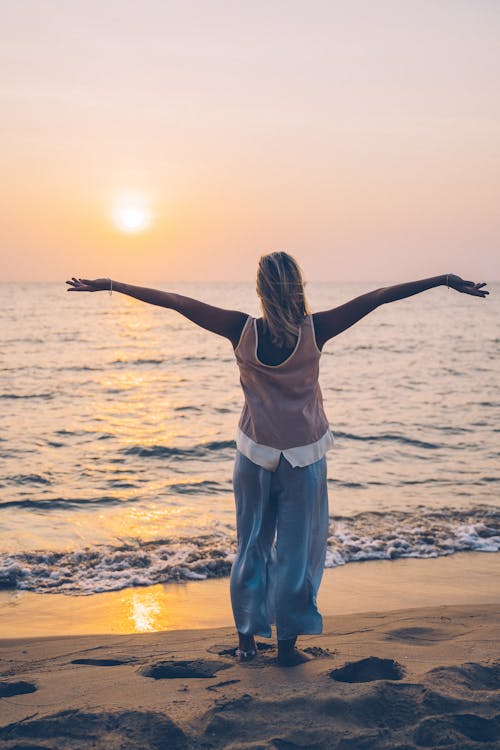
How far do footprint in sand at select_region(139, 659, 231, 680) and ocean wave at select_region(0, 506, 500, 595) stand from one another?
2.60m

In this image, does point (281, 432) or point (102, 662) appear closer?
point (281, 432)

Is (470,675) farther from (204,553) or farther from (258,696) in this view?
(204,553)

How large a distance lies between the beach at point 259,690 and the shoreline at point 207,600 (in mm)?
525

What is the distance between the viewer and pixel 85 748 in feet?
9.61

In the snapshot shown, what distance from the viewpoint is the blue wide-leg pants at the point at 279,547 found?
3.88 metres

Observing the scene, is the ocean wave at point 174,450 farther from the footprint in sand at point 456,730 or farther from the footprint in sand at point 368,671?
the footprint in sand at point 456,730

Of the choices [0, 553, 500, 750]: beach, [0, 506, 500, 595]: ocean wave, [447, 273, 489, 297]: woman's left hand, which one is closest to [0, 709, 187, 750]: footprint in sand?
[0, 553, 500, 750]: beach

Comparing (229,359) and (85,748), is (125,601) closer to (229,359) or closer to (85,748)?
(85,748)

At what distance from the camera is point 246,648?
398 cm

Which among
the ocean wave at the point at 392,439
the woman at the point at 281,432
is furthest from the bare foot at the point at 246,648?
the ocean wave at the point at 392,439

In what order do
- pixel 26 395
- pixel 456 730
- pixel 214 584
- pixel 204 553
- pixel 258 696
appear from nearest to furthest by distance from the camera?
pixel 456 730 < pixel 258 696 < pixel 214 584 < pixel 204 553 < pixel 26 395

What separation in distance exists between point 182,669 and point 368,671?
0.89 m

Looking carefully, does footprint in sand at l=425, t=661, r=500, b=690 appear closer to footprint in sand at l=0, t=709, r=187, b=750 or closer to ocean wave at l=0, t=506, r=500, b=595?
footprint in sand at l=0, t=709, r=187, b=750

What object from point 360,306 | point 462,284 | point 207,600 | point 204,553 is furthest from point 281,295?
point 204,553
